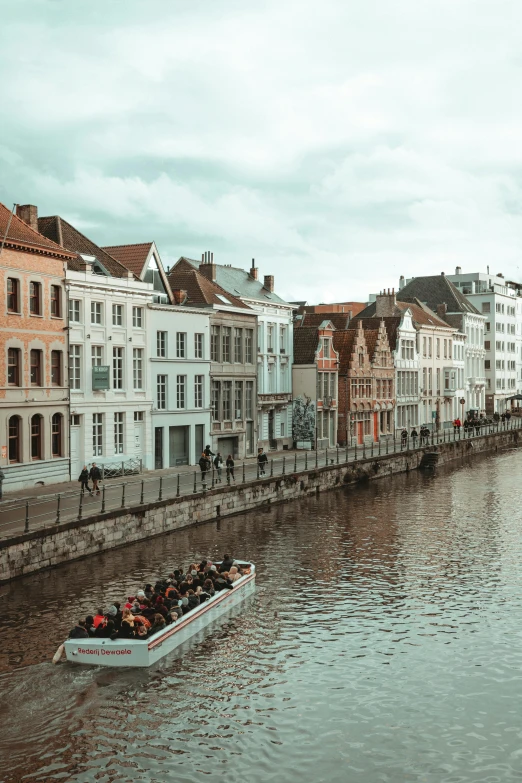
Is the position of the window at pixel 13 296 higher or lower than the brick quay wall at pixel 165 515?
higher

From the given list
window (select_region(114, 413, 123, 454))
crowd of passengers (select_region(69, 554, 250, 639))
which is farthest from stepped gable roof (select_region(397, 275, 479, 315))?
crowd of passengers (select_region(69, 554, 250, 639))

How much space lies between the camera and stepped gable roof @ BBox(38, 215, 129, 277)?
46406 mm

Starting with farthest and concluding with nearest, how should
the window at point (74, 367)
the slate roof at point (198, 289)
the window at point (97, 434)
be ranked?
the slate roof at point (198, 289) < the window at point (97, 434) < the window at point (74, 367)

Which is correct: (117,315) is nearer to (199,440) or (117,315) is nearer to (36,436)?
(36,436)

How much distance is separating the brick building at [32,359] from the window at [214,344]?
13000 millimetres

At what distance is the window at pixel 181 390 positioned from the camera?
5209cm

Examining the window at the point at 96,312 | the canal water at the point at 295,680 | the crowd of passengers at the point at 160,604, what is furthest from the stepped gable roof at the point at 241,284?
A: the crowd of passengers at the point at 160,604

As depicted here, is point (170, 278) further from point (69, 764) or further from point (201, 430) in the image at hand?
point (69, 764)

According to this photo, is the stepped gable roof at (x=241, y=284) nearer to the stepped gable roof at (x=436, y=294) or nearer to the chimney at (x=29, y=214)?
the chimney at (x=29, y=214)

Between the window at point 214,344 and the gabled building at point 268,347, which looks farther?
the gabled building at point 268,347

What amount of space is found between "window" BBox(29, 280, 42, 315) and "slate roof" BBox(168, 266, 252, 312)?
13.7 m

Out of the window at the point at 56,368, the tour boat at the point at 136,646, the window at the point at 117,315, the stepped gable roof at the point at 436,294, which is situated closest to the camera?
the tour boat at the point at 136,646

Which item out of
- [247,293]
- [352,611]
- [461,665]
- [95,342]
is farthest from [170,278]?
[461,665]

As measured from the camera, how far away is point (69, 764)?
1703 cm
